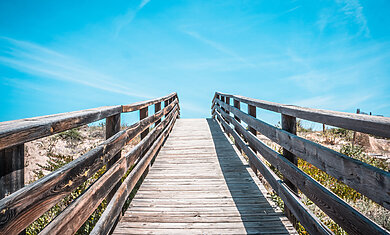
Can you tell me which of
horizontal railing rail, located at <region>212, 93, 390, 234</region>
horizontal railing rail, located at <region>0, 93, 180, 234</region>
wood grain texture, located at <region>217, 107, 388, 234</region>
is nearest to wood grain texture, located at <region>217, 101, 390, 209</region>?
horizontal railing rail, located at <region>212, 93, 390, 234</region>

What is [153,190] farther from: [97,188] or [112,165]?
[97,188]

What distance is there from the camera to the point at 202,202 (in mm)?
2910

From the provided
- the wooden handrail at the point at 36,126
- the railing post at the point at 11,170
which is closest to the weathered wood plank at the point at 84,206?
the railing post at the point at 11,170

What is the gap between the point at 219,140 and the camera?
6.52 meters

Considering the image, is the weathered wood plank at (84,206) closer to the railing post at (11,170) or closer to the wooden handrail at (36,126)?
the railing post at (11,170)

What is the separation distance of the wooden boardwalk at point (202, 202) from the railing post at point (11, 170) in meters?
1.50

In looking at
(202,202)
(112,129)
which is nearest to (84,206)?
(112,129)

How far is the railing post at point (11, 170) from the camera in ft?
3.52

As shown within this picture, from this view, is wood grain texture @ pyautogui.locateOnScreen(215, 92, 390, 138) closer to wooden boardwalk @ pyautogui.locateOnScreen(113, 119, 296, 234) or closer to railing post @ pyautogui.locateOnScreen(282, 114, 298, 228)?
railing post @ pyautogui.locateOnScreen(282, 114, 298, 228)

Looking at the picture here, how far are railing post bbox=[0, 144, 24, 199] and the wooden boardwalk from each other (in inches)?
59.0

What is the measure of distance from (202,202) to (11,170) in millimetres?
2281

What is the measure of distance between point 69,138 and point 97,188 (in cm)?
926

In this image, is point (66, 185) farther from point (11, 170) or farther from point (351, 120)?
point (351, 120)

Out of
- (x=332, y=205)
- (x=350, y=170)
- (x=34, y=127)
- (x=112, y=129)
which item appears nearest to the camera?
(x=34, y=127)
